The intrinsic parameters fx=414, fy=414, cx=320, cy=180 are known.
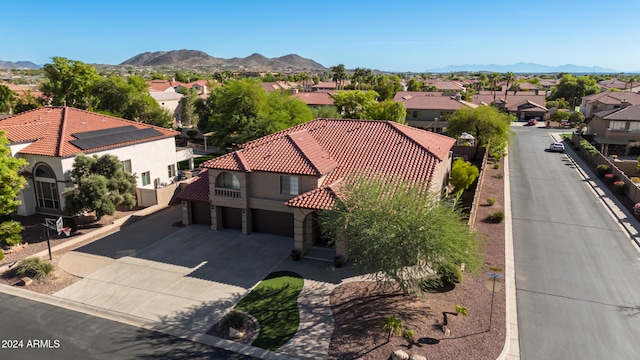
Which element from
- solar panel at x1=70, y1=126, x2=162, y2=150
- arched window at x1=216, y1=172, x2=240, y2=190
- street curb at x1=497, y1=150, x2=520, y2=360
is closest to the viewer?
street curb at x1=497, y1=150, x2=520, y2=360

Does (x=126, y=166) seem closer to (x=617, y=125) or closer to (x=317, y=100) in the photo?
(x=317, y=100)

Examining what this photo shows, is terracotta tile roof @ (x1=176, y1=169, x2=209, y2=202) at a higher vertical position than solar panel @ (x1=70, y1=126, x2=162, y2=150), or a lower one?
lower

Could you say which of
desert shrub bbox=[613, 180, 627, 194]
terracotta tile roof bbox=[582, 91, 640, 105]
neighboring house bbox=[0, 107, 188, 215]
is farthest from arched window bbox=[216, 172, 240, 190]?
terracotta tile roof bbox=[582, 91, 640, 105]

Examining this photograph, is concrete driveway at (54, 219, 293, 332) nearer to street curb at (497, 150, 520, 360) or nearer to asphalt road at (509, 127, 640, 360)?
street curb at (497, 150, 520, 360)

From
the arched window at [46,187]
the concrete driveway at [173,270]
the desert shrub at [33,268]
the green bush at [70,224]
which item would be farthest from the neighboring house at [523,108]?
the desert shrub at [33,268]

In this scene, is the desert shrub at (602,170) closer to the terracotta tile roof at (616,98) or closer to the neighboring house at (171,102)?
the terracotta tile roof at (616,98)

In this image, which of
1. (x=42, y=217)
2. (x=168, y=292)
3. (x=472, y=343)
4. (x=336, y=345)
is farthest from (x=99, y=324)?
(x=42, y=217)
